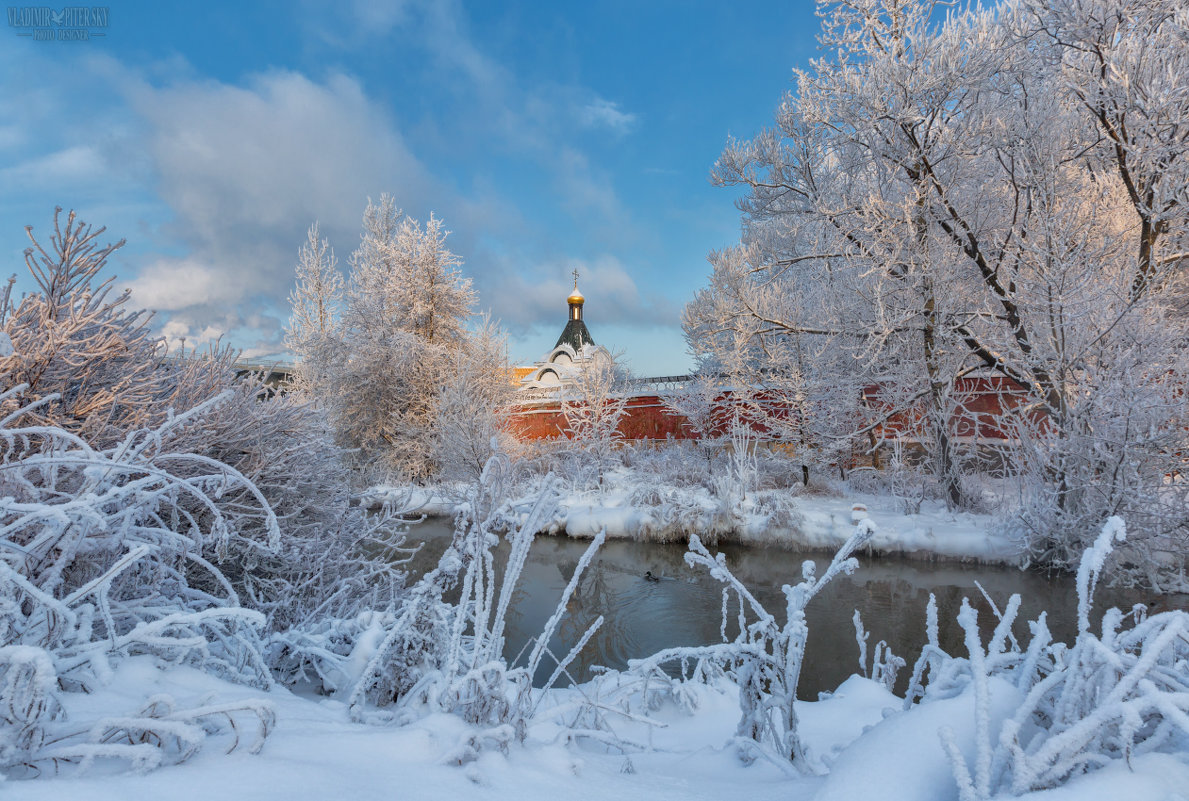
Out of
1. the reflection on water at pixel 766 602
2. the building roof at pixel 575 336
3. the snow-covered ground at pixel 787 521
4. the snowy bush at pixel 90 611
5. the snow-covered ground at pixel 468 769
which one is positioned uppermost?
the building roof at pixel 575 336

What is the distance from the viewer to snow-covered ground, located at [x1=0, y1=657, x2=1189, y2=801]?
2.89 ft

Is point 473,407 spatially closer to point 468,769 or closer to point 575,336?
point 468,769

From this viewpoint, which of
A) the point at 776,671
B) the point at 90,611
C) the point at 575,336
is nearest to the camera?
the point at 90,611

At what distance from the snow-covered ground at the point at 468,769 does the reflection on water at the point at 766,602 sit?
367cm

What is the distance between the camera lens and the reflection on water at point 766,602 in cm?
553

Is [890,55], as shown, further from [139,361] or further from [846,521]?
[139,361]

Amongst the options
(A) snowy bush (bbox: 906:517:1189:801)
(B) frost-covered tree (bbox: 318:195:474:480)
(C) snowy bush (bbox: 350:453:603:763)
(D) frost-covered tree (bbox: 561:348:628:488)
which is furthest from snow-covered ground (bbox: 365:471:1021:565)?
(A) snowy bush (bbox: 906:517:1189:801)

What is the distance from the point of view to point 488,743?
1.29m

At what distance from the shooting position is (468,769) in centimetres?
115

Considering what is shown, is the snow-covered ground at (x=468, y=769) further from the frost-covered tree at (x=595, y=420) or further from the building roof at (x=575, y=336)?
the building roof at (x=575, y=336)

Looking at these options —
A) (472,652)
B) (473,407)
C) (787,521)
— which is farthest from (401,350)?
(472,652)

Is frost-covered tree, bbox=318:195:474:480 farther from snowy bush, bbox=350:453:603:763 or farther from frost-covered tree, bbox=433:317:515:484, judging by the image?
snowy bush, bbox=350:453:603:763

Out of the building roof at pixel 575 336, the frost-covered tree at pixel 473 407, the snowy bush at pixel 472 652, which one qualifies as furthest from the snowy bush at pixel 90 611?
the building roof at pixel 575 336

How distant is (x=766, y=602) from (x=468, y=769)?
6.38 m
